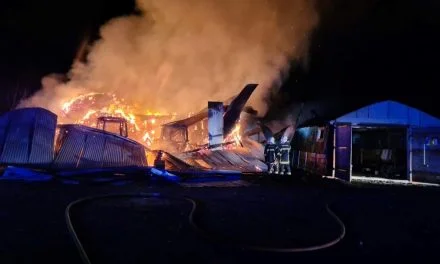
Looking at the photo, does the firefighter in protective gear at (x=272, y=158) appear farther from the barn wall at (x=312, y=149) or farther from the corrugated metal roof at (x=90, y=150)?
the corrugated metal roof at (x=90, y=150)

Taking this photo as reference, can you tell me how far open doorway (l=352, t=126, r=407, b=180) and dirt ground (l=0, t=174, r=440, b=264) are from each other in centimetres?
743

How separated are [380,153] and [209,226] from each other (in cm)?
1488

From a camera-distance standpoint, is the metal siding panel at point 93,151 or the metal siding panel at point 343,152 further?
the metal siding panel at point 343,152

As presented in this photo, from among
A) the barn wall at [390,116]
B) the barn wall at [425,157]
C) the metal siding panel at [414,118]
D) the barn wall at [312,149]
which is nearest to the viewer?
the barn wall at [425,157]

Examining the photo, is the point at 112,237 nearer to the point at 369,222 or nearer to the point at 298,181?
the point at 369,222

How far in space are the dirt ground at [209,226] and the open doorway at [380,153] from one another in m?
7.43

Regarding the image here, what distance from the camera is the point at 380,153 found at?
1805 centimetres

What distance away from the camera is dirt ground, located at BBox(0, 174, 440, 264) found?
4336 millimetres

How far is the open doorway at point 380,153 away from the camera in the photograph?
1692 cm

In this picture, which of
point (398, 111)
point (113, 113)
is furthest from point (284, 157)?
point (113, 113)

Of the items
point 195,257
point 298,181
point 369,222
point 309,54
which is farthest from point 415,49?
point 195,257

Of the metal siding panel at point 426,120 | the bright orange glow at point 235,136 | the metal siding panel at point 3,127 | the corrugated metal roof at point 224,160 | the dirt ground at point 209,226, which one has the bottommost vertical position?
the dirt ground at point 209,226

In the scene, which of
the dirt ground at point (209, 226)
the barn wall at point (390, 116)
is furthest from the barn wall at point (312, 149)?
the dirt ground at point (209, 226)

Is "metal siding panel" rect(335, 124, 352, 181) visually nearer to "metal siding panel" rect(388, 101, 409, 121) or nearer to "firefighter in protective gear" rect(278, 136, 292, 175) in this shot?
"metal siding panel" rect(388, 101, 409, 121)
